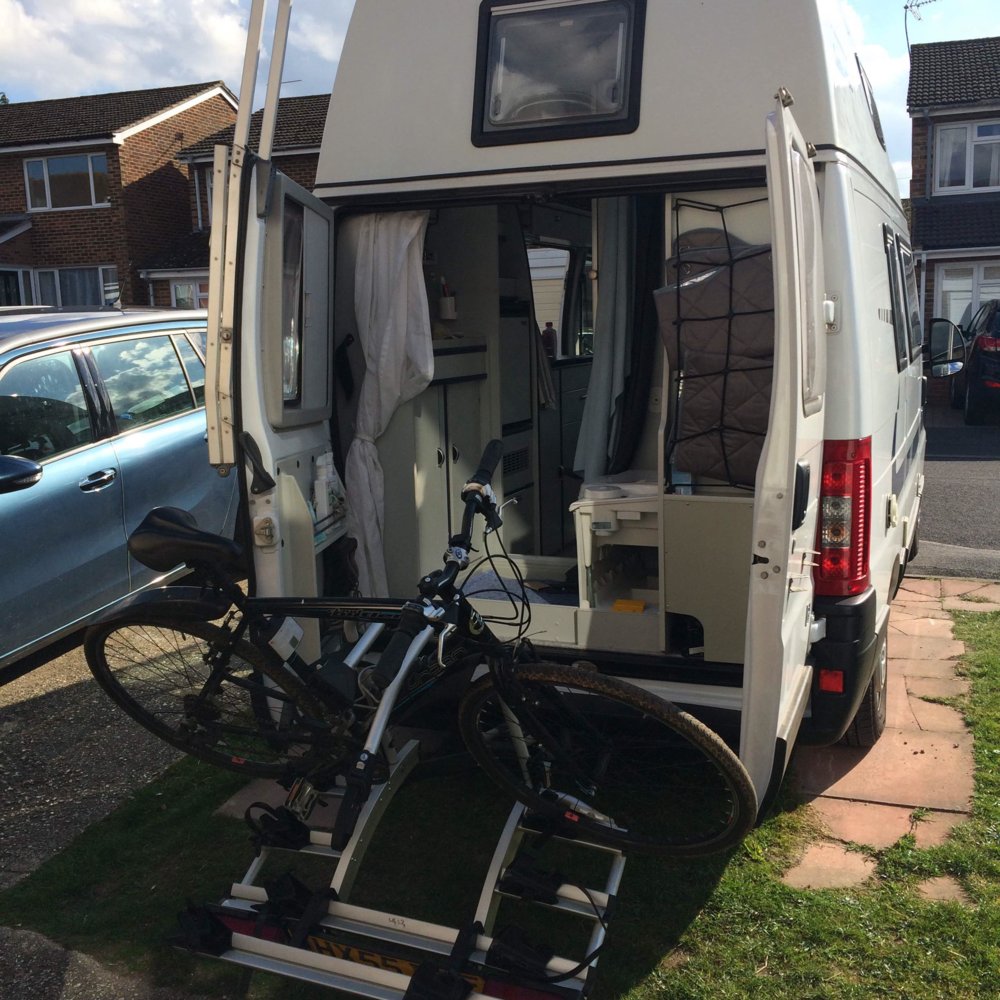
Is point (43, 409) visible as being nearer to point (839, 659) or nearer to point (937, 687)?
point (839, 659)

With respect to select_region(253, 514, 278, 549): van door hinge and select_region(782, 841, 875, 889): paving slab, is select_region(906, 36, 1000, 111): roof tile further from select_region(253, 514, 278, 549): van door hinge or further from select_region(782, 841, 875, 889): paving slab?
select_region(253, 514, 278, 549): van door hinge

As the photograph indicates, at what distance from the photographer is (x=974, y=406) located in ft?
53.0

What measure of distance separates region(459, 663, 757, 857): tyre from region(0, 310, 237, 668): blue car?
271 cm

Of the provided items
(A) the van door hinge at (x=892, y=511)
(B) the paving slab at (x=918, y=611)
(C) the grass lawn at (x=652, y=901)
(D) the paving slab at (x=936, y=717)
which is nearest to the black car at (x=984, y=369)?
(B) the paving slab at (x=918, y=611)

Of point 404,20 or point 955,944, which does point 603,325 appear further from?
point 955,944

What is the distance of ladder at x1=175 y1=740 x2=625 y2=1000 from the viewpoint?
2.73 meters

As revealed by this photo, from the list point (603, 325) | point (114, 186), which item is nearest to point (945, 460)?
point (603, 325)

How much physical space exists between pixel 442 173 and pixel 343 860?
7.66 feet

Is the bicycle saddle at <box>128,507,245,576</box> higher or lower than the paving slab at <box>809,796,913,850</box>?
higher

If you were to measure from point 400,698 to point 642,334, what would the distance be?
2.09m

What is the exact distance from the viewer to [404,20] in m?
3.79

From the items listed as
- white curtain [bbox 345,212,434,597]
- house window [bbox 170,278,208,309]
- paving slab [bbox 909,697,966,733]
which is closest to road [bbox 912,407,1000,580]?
paving slab [bbox 909,697,966,733]

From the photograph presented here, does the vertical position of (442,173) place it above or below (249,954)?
above

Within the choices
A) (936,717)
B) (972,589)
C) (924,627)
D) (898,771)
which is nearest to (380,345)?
(898,771)
